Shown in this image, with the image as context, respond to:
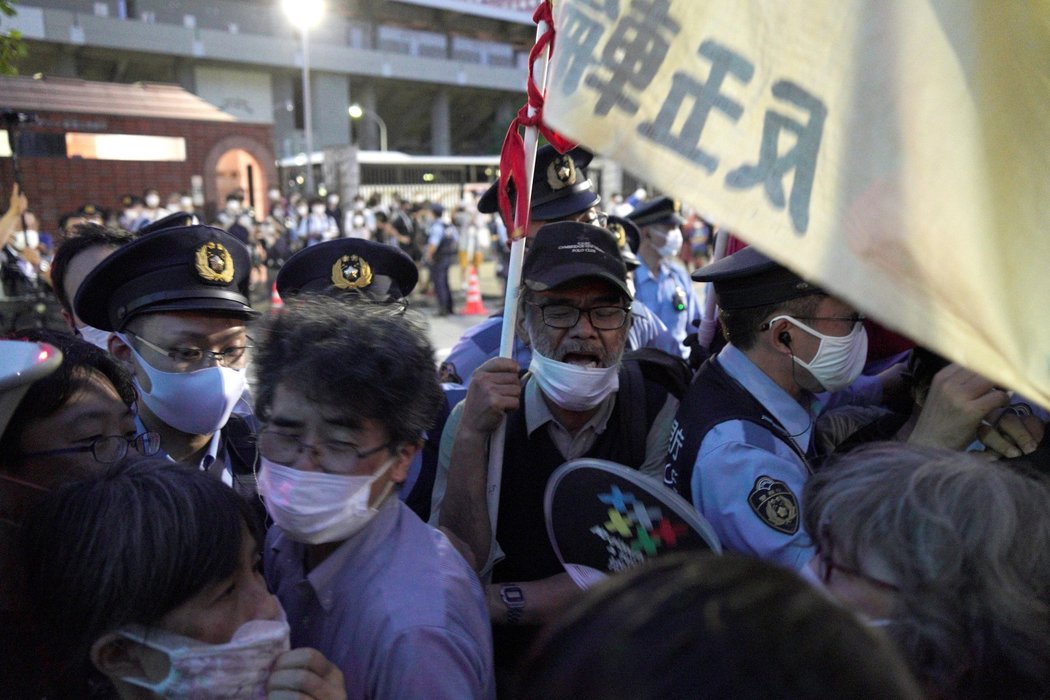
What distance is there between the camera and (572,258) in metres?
2.34

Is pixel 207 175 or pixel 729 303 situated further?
pixel 207 175

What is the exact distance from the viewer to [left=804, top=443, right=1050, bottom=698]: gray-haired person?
1053mm

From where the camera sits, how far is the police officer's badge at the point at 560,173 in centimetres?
369

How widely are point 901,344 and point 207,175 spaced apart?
1030 inches

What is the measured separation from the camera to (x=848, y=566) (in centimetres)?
121

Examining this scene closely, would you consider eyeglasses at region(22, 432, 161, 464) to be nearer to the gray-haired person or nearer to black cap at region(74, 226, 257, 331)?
black cap at region(74, 226, 257, 331)

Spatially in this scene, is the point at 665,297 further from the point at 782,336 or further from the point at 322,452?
the point at 322,452

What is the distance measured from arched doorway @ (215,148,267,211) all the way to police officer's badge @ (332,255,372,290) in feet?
79.0

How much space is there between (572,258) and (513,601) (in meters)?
0.98

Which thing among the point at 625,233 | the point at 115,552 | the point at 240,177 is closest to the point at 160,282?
the point at 115,552

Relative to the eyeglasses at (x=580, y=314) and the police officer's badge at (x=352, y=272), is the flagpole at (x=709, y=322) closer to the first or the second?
the eyeglasses at (x=580, y=314)

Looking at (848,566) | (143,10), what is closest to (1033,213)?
(848,566)

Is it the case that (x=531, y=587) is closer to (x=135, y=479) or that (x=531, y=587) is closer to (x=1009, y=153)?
(x=135, y=479)

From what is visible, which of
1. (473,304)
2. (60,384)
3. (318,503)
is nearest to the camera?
(318,503)
